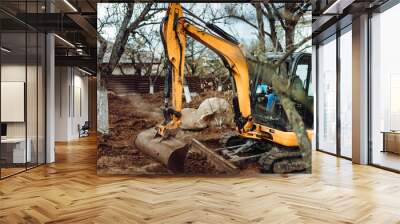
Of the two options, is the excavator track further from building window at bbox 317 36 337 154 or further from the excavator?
building window at bbox 317 36 337 154

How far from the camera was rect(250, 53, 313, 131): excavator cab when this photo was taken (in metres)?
7.14

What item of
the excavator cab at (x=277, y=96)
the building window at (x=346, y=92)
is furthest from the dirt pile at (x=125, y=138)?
the building window at (x=346, y=92)

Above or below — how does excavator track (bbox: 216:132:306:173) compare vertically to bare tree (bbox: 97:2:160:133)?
below

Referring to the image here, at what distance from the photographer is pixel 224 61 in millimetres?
7195

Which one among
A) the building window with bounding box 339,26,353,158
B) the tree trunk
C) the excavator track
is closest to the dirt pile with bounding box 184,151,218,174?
the excavator track

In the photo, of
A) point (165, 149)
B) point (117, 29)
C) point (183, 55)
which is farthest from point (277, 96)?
point (117, 29)

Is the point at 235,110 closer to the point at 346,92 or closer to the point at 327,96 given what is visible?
the point at 346,92

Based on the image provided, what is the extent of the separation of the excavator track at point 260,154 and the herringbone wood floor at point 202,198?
0.77ft

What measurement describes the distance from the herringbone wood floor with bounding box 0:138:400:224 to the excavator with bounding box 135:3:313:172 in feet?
1.57

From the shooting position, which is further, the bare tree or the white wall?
the white wall

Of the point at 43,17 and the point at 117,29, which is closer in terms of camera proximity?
the point at 117,29

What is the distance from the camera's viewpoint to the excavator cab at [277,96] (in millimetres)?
7141

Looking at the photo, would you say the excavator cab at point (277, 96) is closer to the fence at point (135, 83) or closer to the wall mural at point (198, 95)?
the wall mural at point (198, 95)

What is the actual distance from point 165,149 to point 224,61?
198 centimetres
